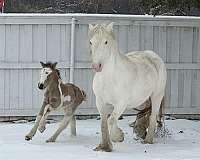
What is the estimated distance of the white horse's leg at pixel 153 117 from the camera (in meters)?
7.91

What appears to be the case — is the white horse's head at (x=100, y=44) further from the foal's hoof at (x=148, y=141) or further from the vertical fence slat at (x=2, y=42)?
the vertical fence slat at (x=2, y=42)

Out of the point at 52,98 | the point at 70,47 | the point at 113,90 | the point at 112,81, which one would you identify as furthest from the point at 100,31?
the point at 70,47

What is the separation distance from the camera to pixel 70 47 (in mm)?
10391

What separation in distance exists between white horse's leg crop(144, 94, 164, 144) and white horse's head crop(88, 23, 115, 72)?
4.98 feet

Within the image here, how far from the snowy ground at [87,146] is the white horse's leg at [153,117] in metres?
0.14

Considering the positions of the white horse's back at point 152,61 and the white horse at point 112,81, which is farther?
the white horse's back at point 152,61

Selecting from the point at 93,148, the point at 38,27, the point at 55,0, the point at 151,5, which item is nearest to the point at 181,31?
the point at 151,5

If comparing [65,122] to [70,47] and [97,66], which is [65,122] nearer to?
[97,66]

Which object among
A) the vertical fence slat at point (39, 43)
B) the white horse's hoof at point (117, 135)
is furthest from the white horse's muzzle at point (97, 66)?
the vertical fence slat at point (39, 43)

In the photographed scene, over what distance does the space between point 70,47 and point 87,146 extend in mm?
3422

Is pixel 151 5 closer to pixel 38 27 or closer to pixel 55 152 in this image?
pixel 38 27

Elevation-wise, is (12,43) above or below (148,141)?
above

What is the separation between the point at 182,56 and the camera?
1088 cm

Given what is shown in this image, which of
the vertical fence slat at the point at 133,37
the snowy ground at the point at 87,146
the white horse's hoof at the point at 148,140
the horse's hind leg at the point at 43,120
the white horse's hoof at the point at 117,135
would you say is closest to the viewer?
the snowy ground at the point at 87,146
